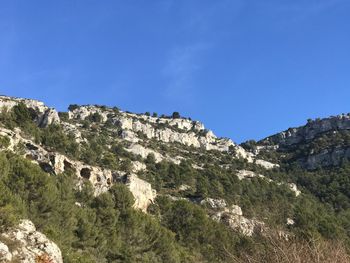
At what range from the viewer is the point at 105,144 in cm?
10994

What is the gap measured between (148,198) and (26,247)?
4979 cm

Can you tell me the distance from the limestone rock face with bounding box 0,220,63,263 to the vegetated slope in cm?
38

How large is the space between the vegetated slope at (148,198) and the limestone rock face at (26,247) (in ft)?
1.23

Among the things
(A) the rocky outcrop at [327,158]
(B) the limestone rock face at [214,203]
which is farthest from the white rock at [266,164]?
(B) the limestone rock face at [214,203]

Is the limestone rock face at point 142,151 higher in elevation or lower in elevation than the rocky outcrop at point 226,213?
higher

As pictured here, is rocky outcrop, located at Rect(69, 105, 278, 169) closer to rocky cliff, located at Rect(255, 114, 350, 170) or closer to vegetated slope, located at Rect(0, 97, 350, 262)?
vegetated slope, located at Rect(0, 97, 350, 262)

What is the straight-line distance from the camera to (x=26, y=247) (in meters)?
23.8

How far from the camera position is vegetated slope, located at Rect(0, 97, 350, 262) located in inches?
920

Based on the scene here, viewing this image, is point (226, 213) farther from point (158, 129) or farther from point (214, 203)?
point (158, 129)

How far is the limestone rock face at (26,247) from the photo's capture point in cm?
2241

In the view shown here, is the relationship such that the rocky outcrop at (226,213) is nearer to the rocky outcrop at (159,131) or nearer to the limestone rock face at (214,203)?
the limestone rock face at (214,203)

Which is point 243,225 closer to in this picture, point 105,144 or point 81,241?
point 81,241

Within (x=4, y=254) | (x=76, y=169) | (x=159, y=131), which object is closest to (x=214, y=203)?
(x=76, y=169)

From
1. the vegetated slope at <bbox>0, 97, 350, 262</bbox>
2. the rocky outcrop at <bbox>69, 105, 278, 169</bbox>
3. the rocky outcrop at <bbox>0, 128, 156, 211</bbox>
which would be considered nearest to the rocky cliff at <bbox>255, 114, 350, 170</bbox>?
the vegetated slope at <bbox>0, 97, 350, 262</bbox>
